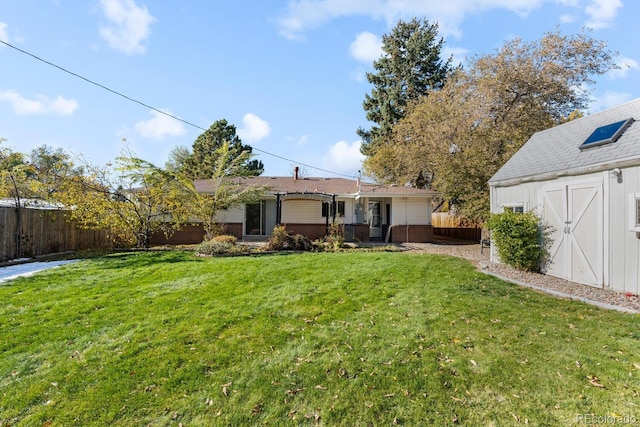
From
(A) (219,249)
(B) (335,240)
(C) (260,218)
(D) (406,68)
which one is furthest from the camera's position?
(D) (406,68)

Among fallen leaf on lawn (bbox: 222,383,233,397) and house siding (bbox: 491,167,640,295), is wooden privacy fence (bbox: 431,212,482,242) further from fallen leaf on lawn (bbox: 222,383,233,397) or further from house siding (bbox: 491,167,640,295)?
fallen leaf on lawn (bbox: 222,383,233,397)

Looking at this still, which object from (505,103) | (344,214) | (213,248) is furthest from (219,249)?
(505,103)

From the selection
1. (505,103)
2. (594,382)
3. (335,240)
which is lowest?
(594,382)

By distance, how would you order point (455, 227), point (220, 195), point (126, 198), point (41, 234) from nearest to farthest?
point (41, 234) → point (126, 198) → point (220, 195) → point (455, 227)

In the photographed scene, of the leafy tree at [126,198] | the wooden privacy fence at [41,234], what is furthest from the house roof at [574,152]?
the wooden privacy fence at [41,234]

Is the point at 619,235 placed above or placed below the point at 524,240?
above

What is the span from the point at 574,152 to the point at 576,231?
7.02 ft

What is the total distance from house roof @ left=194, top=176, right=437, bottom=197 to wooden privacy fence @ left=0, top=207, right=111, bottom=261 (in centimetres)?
518

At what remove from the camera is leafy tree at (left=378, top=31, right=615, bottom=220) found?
14734 millimetres

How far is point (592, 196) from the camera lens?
6949mm

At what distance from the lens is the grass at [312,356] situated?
9.20 feet

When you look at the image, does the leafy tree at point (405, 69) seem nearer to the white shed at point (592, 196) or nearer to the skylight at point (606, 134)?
the white shed at point (592, 196)

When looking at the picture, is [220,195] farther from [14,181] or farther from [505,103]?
[505,103]

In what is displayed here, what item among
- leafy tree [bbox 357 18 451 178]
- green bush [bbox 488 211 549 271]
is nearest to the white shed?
green bush [bbox 488 211 549 271]
